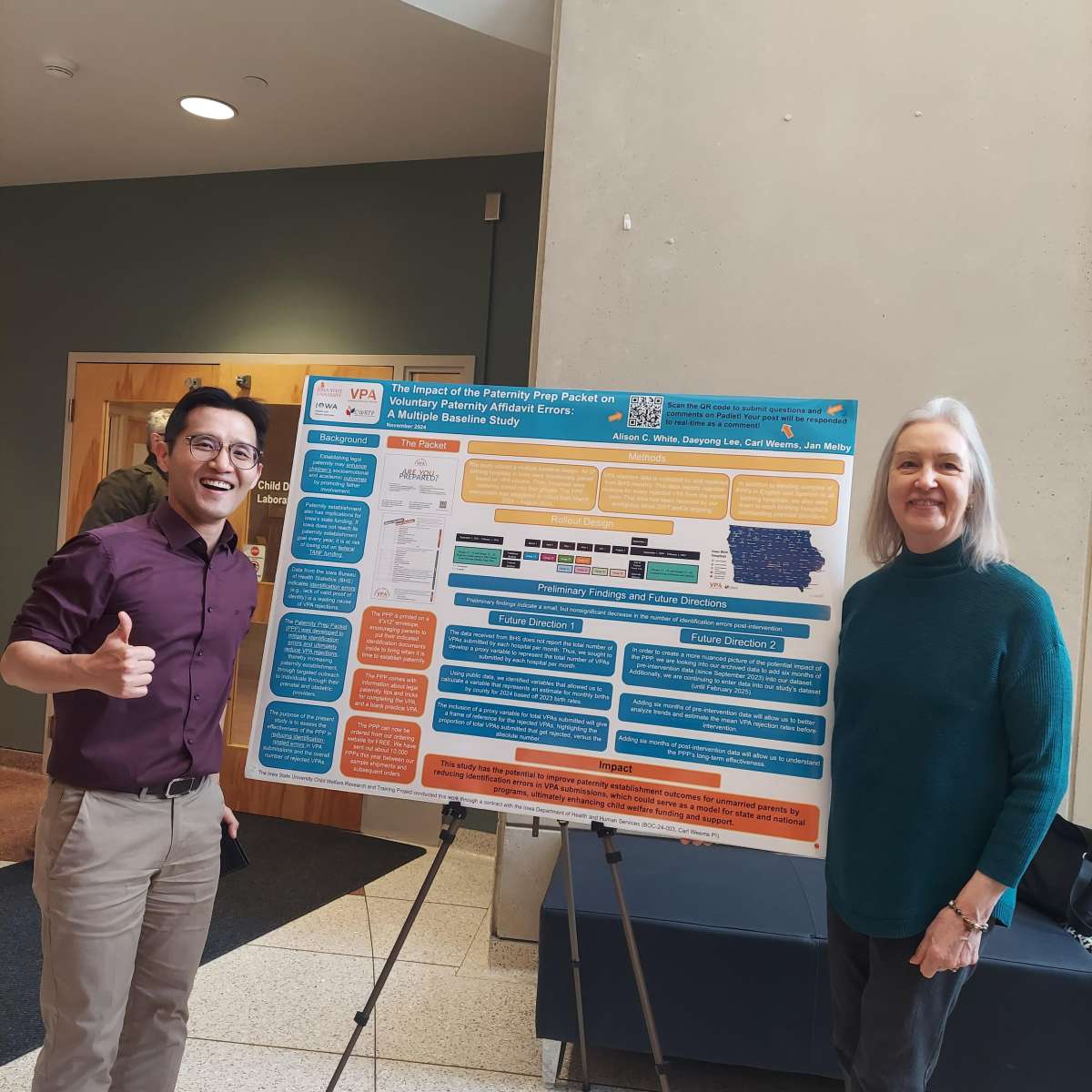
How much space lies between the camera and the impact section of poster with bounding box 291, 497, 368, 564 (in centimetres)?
180

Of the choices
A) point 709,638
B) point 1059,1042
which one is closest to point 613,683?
point 709,638

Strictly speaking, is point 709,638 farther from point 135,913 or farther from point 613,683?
point 135,913

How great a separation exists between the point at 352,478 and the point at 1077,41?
253cm

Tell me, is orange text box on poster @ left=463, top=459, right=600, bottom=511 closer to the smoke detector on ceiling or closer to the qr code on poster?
the qr code on poster

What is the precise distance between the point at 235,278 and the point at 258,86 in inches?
40.2

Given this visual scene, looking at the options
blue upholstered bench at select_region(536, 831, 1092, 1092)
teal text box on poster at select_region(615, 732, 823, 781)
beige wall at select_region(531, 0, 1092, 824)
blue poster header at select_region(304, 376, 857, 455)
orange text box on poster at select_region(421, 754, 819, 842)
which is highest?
beige wall at select_region(531, 0, 1092, 824)

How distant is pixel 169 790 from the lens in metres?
1.45

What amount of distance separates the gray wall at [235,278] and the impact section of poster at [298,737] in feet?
8.24

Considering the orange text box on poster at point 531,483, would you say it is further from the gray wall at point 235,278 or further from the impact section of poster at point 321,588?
the gray wall at point 235,278

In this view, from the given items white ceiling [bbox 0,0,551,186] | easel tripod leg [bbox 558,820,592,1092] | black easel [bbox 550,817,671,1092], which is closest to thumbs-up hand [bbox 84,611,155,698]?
black easel [bbox 550,817,671,1092]

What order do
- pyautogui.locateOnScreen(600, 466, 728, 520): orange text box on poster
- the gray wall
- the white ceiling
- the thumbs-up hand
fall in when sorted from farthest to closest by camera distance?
the gray wall, the white ceiling, pyautogui.locateOnScreen(600, 466, 728, 520): orange text box on poster, the thumbs-up hand

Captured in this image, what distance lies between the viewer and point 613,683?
1.68 m

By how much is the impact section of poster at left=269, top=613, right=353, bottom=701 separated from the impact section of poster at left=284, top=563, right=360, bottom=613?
2 cm

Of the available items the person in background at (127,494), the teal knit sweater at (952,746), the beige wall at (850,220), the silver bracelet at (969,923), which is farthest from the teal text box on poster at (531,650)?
the person in background at (127,494)
